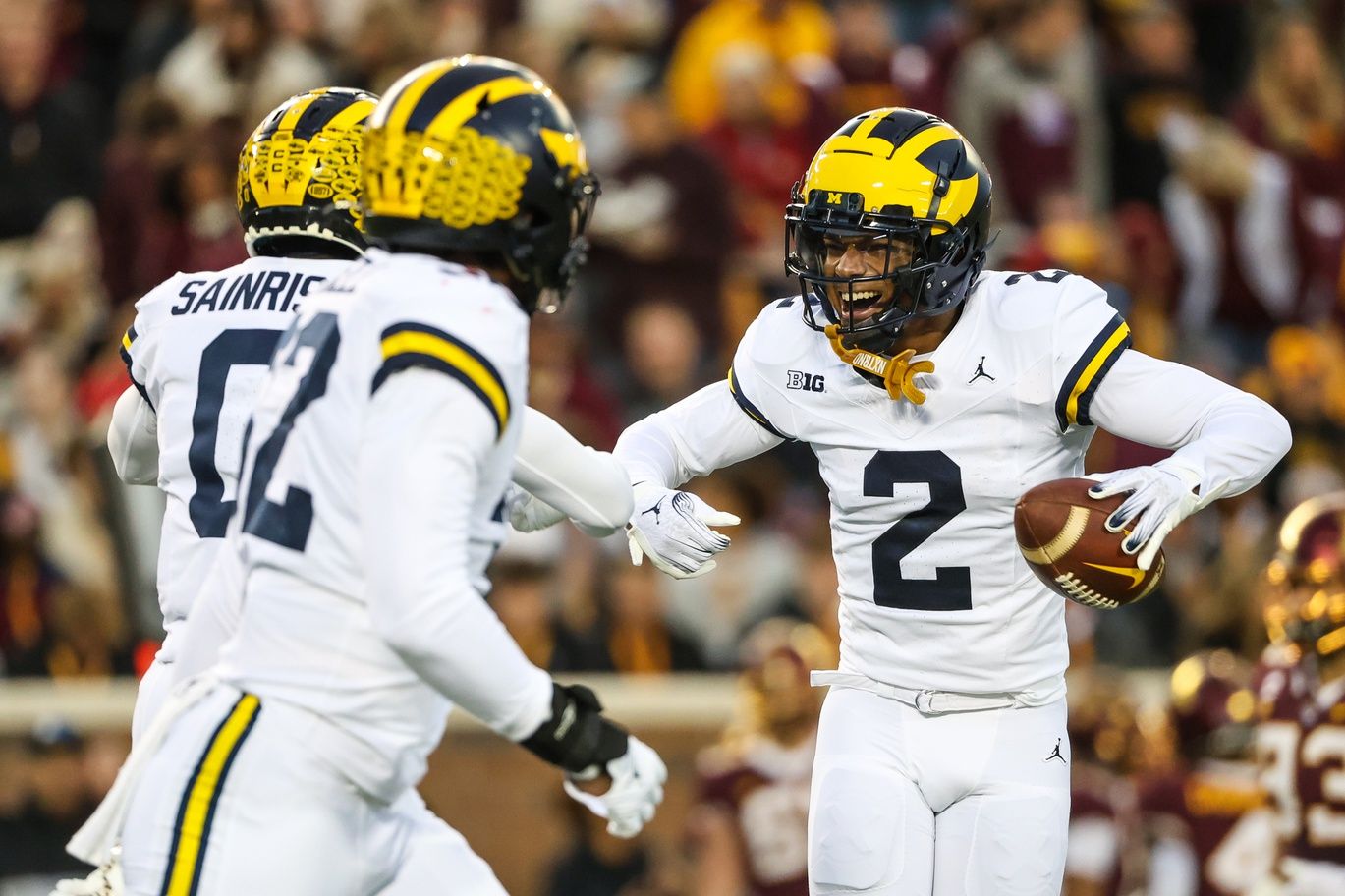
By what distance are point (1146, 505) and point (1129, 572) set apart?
0.14 meters

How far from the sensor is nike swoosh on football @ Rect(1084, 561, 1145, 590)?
4.05m

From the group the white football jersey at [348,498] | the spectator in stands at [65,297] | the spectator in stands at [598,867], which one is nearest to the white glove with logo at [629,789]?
the white football jersey at [348,498]

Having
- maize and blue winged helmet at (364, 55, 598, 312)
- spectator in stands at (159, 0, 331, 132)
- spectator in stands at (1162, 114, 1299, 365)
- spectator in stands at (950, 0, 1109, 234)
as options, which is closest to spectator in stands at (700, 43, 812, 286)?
spectator in stands at (950, 0, 1109, 234)

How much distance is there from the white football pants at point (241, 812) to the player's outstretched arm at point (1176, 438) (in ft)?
5.35

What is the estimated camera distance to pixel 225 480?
13.6 feet

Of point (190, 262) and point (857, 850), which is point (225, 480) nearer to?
Answer: point (857, 850)

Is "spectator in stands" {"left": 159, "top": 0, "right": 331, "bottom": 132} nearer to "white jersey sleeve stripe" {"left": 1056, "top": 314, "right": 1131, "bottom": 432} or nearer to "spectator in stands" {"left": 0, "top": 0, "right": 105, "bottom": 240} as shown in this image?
"spectator in stands" {"left": 0, "top": 0, "right": 105, "bottom": 240}

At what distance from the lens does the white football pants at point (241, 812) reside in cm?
323

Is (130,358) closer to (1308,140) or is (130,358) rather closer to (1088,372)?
(1088,372)

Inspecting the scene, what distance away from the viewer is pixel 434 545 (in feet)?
10.2

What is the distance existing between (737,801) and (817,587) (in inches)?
40.5

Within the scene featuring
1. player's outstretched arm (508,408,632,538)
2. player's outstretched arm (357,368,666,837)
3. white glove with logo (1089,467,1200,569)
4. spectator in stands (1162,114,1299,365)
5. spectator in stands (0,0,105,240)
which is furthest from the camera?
spectator in stands (1162,114,1299,365)

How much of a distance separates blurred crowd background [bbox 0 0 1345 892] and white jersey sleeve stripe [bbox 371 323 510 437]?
4650 mm

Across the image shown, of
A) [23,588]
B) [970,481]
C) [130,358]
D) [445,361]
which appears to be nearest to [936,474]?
[970,481]
